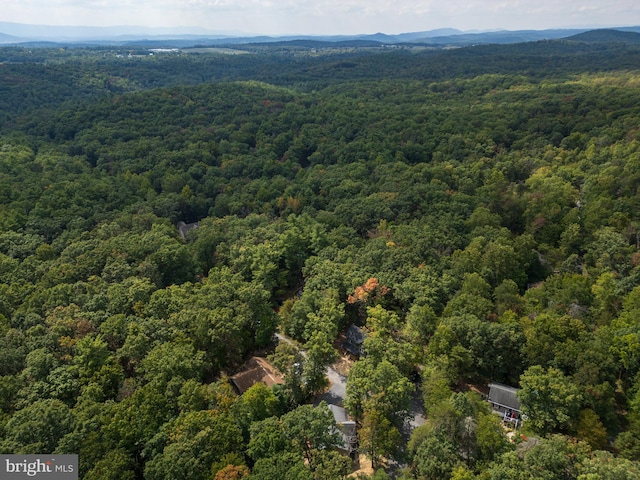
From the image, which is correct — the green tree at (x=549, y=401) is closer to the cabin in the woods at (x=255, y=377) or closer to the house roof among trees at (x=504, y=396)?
the house roof among trees at (x=504, y=396)

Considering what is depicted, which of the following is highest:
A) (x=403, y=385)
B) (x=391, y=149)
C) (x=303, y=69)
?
(x=303, y=69)

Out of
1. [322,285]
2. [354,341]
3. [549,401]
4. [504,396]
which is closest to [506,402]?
[504,396]

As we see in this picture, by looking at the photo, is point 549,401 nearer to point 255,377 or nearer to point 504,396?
point 504,396

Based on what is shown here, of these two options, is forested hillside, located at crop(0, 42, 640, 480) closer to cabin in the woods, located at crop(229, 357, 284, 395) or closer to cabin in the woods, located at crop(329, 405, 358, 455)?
cabin in the woods, located at crop(329, 405, 358, 455)

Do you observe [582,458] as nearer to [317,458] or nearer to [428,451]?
[428,451]

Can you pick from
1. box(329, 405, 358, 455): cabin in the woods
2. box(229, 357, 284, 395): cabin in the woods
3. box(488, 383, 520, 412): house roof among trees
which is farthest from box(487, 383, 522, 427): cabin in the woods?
box(229, 357, 284, 395): cabin in the woods

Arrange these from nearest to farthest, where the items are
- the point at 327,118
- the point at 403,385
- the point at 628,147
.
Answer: the point at 403,385, the point at 628,147, the point at 327,118

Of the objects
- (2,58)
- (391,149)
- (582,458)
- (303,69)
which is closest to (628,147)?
(391,149)
